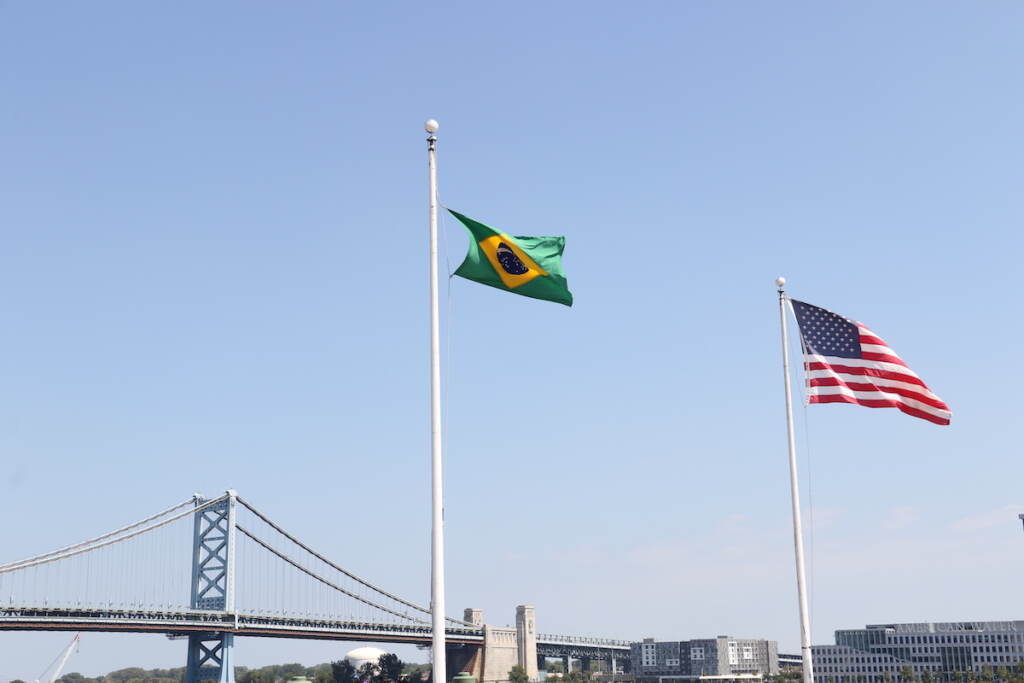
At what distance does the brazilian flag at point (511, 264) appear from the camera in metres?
28.5

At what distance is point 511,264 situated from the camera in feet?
93.9

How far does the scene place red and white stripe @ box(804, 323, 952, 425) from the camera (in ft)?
113

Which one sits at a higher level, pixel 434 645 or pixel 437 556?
pixel 437 556

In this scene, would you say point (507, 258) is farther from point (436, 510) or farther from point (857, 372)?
point (857, 372)

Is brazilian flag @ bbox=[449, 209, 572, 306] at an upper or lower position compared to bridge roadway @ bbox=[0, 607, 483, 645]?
upper

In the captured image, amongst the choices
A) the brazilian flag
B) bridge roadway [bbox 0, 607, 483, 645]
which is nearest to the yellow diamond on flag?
the brazilian flag

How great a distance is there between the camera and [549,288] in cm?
2869

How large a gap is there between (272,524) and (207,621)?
992 inches

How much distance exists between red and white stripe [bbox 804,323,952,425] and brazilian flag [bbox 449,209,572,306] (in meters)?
10.6

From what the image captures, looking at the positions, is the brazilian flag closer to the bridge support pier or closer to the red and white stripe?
the red and white stripe

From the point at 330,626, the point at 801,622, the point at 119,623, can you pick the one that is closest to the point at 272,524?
the point at 330,626

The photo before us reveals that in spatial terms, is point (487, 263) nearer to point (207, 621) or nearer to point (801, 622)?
point (801, 622)

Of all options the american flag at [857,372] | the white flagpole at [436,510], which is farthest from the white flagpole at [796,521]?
the white flagpole at [436,510]

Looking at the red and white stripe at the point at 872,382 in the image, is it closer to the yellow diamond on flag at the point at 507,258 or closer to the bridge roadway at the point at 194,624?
the yellow diamond on flag at the point at 507,258
